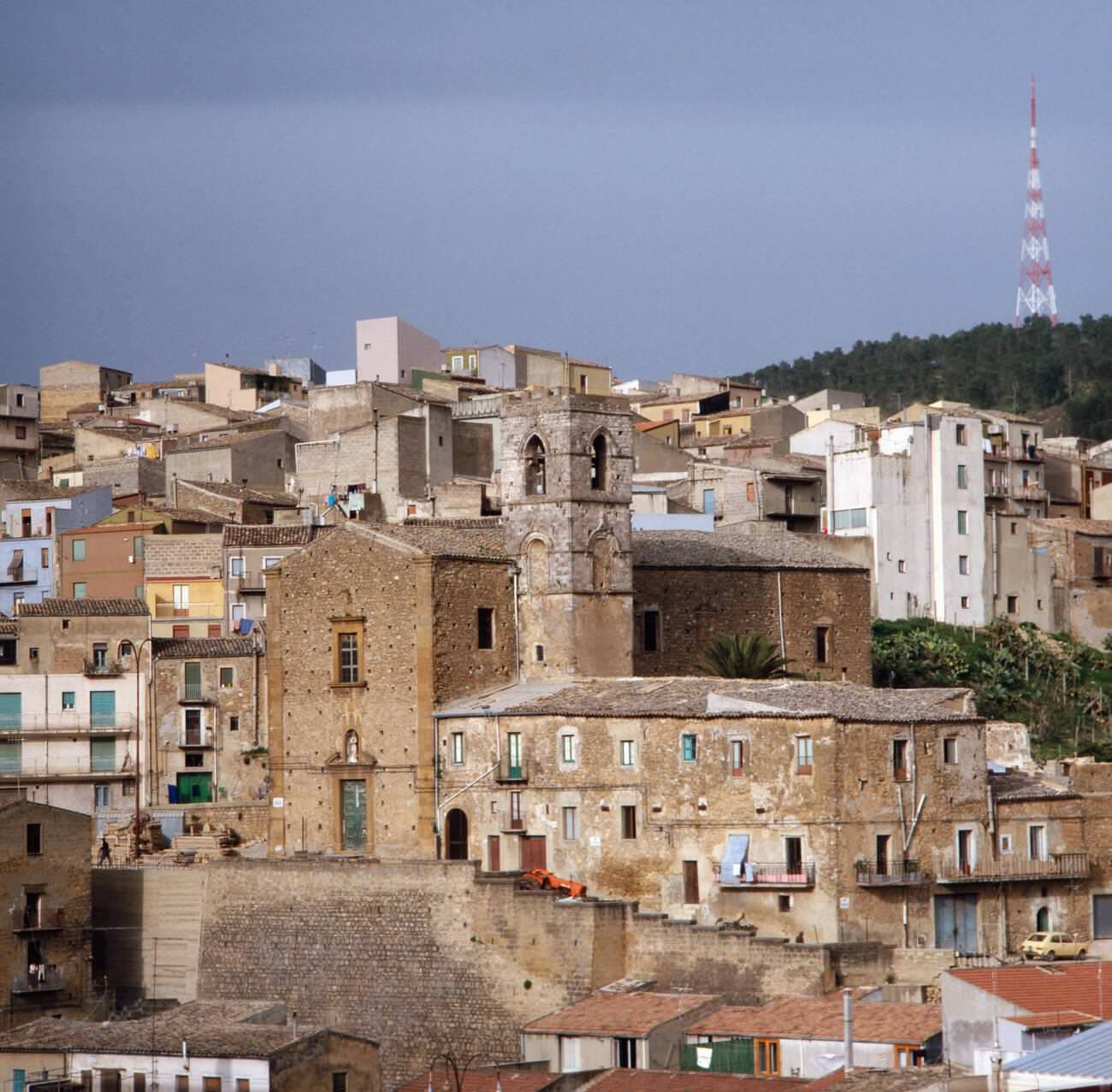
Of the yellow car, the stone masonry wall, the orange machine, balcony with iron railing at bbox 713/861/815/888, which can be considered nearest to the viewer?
balcony with iron railing at bbox 713/861/815/888

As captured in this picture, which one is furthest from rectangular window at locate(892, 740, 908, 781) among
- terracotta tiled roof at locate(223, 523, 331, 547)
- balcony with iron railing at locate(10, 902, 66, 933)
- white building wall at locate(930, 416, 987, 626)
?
terracotta tiled roof at locate(223, 523, 331, 547)

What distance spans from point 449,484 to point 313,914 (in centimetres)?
2712

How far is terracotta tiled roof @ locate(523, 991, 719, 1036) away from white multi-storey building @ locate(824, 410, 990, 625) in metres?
28.5

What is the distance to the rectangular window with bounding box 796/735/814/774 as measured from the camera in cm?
5403

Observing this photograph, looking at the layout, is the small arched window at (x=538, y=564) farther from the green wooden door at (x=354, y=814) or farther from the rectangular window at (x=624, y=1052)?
the rectangular window at (x=624, y=1052)

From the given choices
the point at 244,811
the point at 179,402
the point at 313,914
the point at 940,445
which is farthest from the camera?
the point at 179,402

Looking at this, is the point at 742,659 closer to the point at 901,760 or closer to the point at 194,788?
the point at 901,760

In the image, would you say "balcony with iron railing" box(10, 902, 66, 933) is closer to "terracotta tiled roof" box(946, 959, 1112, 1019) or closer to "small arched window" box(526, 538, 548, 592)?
"small arched window" box(526, 538, 548, 592)

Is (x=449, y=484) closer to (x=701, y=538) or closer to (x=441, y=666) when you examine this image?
(x=701, y=538)

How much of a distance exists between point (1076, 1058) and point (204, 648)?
36836 millimetres

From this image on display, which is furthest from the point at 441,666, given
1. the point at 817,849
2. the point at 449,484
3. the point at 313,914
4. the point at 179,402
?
the point at 179,402

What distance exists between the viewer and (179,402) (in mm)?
106875

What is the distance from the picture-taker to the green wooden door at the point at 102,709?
233ft

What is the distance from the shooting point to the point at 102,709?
233 ft
